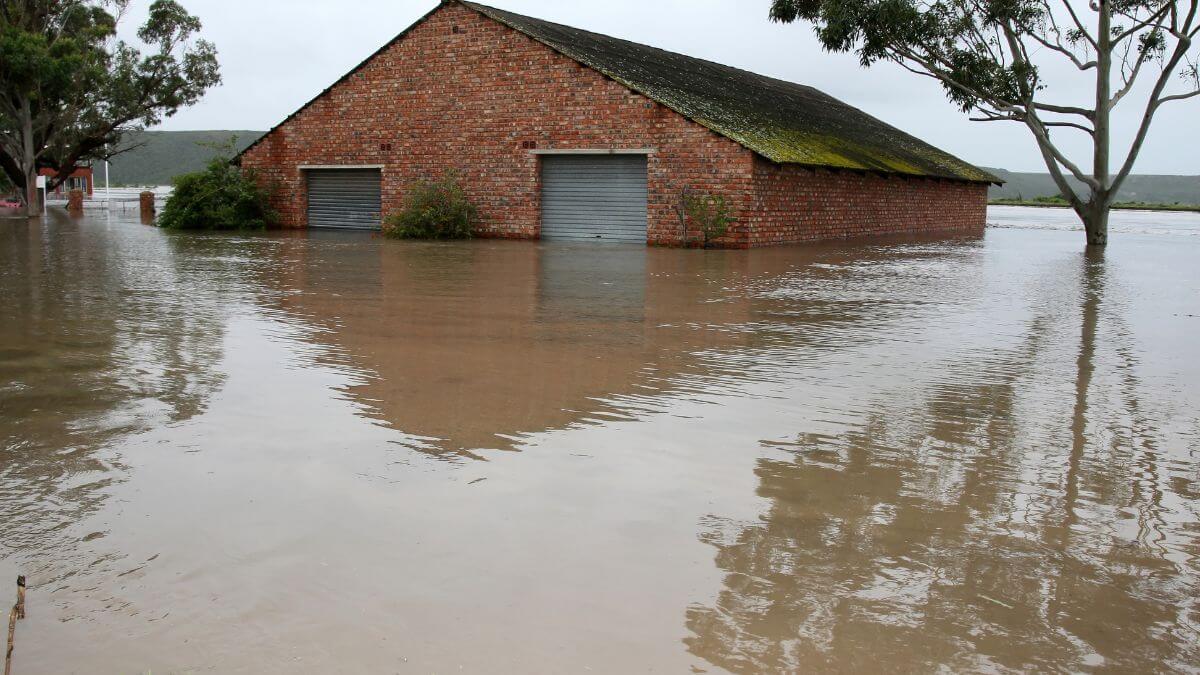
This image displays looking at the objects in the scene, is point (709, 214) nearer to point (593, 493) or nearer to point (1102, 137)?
point (1102, 137)

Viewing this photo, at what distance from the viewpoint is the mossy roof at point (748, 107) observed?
21.8 metres

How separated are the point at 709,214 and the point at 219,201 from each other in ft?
44.0

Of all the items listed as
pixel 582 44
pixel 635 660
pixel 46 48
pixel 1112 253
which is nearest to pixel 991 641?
pixel 635 660

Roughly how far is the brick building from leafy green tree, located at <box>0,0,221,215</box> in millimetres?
8908

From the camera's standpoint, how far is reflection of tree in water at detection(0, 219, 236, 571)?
13.8ft

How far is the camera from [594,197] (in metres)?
23.1

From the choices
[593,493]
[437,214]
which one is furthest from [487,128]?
[593,493]

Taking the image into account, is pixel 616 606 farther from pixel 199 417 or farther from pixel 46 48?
pixel 46 48

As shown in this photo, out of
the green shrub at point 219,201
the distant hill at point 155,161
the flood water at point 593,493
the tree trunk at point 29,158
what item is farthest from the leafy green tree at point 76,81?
the distant hill at point 155,161

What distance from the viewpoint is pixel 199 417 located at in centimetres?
555

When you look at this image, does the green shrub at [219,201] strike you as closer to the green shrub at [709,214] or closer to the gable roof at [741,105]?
the gable roof at [741,105]

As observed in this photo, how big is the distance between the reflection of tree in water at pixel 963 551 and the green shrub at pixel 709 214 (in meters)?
14.8

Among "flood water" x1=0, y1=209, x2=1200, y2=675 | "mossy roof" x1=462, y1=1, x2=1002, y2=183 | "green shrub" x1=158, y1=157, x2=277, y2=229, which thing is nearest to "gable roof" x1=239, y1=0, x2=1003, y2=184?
"mossy roof" x1=462, y1=1, x2=1002, y2=183

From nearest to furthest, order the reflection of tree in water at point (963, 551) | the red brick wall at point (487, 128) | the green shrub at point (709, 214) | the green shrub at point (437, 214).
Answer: the reflection of tree in water at point (963, 551) → the green shrub at point (709, 214) → the red brick wall at point (487, 128) → the green shrub at point (437, 214)
